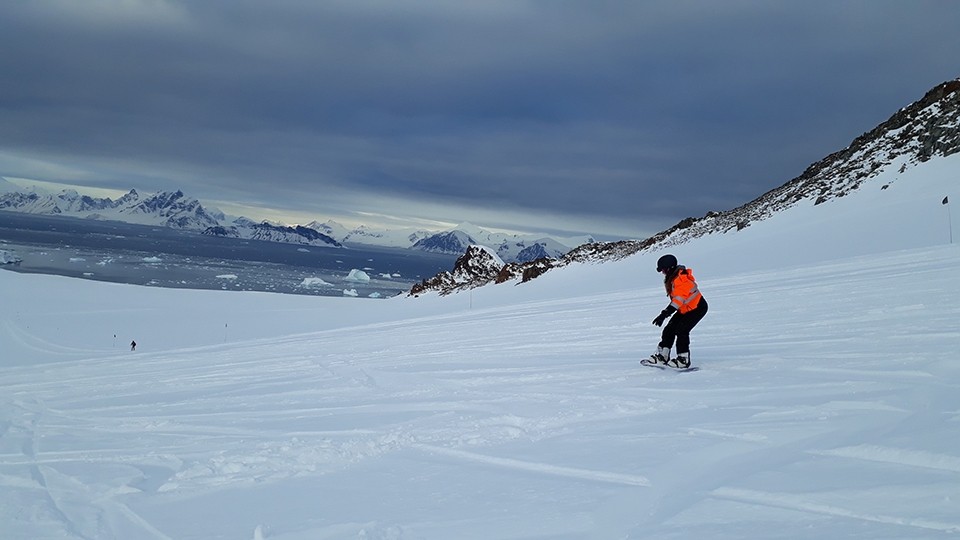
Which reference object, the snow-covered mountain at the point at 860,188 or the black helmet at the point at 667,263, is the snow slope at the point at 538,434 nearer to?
the black helmet at the point at 667,263

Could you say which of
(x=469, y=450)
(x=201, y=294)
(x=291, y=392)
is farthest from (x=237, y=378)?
(x=201, y=294)

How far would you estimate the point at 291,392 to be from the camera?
9.02 m

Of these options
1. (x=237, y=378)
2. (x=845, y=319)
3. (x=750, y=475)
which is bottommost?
(x=237, y=378)

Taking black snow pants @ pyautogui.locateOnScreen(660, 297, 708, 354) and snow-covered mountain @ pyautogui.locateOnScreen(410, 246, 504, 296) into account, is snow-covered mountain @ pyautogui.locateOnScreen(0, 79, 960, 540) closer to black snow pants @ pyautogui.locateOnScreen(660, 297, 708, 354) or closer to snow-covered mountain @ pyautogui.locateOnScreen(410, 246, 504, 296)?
black snow pants @ pyautogui.locateOnScreen(660, 297, 708, 354)

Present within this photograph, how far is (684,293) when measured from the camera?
7531 millimetres

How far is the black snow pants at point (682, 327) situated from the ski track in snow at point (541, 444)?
44 cm

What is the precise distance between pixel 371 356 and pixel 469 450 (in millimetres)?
7184

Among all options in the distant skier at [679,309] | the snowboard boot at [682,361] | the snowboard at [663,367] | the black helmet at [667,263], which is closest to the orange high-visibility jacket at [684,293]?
the distant skier at [679,309]

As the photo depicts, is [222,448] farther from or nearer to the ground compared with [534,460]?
nearer to the ground

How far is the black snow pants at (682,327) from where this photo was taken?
767cm

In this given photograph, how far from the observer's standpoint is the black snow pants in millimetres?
7672

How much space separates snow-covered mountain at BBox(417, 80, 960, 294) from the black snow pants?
679 inches

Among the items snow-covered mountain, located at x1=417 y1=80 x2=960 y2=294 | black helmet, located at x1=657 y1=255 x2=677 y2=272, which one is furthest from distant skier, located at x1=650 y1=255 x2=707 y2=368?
snow-covered mountain, located at x1=417 y1=80 x2=960 y2=294

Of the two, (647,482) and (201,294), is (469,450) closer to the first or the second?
(647,482)
